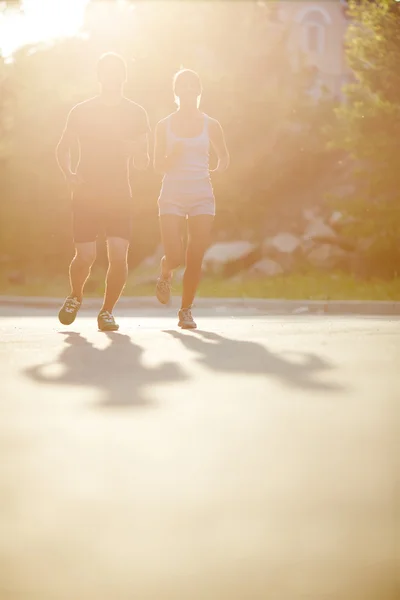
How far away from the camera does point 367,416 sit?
6.27 meters

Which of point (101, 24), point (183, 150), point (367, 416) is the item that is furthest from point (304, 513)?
point (101, 24)

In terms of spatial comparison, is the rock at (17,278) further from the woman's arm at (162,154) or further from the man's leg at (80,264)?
the man's leg at (80,264)

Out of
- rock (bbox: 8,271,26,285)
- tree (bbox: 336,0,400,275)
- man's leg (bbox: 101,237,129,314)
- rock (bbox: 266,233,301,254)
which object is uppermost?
tree (bbox: 336,0,400,275)

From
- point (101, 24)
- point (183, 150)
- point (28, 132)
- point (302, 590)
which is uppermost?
point (101, 24)

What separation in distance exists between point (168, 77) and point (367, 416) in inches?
835

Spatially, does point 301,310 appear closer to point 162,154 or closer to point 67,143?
point 162,154

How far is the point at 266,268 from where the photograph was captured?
27.3 meters

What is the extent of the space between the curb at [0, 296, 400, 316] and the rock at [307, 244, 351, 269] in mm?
10711

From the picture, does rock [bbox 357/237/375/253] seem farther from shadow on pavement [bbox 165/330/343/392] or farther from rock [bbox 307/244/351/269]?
shadow on pavement [bbox 165/330/343/392]

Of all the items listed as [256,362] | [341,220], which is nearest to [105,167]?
[256,362]

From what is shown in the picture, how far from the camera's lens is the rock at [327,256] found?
27328 mm

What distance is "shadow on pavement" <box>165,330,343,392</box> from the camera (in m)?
7.69

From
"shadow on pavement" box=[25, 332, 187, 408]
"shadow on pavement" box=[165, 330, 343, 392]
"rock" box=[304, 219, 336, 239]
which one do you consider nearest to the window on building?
"rock" box=[304, 219, 336, 239]

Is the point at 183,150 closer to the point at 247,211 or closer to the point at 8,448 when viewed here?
the point at 8,448
